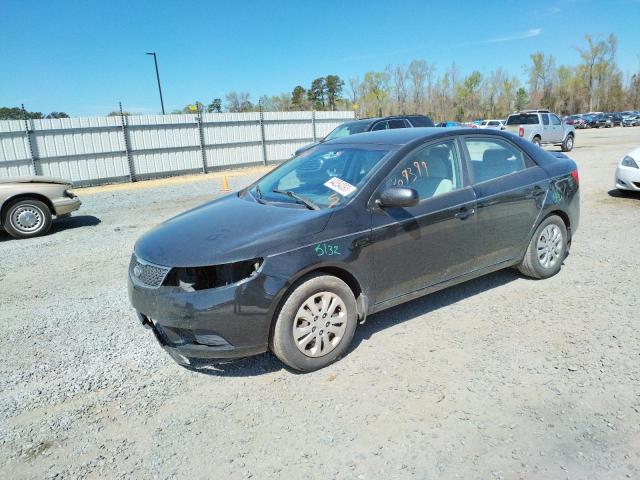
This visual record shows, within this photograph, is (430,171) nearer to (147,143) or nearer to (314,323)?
(314,323)

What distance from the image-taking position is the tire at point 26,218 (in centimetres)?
845

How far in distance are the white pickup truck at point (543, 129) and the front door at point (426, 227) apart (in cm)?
1855

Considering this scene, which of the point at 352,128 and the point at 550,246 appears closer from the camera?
the point at 550,246

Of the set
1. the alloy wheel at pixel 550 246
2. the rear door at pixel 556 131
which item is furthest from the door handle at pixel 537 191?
the rear door at pixel 556 131

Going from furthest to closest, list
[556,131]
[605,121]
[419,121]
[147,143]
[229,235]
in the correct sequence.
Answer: [605,121], [556,131], [147,143], [419,121], [229,235]

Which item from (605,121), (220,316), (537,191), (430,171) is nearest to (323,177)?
(430,171)

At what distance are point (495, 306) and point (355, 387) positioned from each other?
1846 mm

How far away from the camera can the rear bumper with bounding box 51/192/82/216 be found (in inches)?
348

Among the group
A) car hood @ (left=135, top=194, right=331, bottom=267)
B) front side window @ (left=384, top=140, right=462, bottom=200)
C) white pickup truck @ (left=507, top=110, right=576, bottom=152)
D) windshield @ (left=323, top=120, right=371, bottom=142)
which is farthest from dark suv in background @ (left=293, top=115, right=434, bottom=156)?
car hood @ (left=135, top=194, right=331, bottom=267)

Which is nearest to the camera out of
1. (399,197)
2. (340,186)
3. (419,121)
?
(399,197)

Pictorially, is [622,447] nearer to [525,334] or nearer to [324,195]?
[525,334]

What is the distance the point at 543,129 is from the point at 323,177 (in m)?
19.9

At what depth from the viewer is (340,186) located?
3.82m

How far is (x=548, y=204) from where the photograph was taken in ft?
15.7
